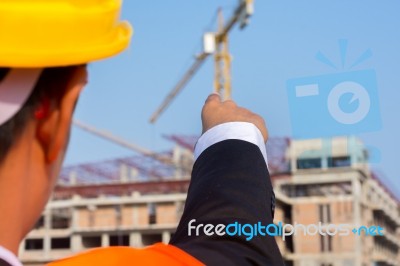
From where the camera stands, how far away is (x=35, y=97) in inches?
14.4

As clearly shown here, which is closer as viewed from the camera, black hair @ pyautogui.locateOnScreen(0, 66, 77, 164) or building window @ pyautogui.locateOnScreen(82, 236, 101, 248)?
black hair @ pyautogui.locateOnScreen(0, 66, 77, 164)

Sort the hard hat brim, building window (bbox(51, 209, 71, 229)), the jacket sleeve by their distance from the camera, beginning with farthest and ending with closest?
building window (bbox(51, 209, 71, 229)), the jacket sleeve, the hard hat brim

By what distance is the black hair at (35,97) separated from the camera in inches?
14.0

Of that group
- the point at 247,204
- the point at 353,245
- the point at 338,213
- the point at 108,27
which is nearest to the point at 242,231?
the point at 247,204

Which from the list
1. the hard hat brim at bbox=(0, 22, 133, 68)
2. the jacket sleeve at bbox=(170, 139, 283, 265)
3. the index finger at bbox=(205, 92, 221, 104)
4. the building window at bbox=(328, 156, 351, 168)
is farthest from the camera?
the building window at bbox=(328, 156, 351, 168)

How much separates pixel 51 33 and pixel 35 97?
33mm

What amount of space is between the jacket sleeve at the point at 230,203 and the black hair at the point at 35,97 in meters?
0.15

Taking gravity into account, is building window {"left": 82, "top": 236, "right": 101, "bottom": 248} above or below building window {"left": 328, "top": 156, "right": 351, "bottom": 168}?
below

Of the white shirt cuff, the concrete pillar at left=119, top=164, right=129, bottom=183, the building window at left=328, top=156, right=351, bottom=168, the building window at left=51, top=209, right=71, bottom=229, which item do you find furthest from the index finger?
the concrete pillar at left=119, top=164, right=129, bottom=183

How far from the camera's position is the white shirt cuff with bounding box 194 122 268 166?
0.55m

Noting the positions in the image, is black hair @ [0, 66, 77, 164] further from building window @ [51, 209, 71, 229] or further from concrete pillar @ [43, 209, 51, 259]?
building window @ [51, 209, 71, 229]

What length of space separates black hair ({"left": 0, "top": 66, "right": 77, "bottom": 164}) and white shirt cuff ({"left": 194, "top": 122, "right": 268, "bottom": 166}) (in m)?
0.20

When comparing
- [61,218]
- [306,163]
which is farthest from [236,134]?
[61,218]

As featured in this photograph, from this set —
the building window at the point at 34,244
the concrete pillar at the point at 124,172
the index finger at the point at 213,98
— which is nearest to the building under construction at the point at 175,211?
the building window at the point at 34,244
